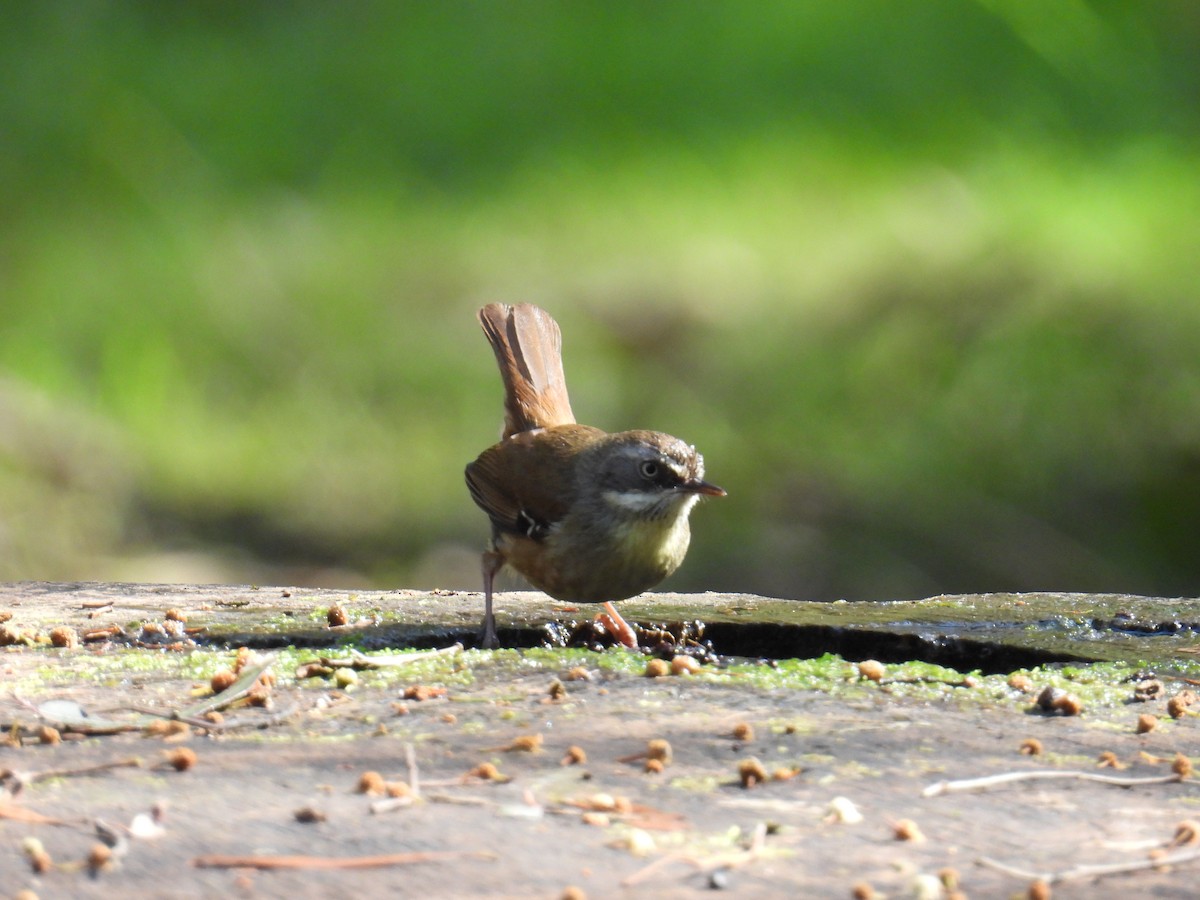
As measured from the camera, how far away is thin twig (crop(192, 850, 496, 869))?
2.17 m

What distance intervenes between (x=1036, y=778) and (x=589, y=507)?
2.34 metres

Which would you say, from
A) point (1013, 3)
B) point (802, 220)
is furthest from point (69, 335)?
point (1013, 3)

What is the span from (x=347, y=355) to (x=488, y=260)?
3.27ft

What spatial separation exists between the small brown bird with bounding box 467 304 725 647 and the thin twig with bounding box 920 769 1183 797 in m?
1.68

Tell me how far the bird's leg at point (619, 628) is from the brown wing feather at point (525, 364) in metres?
1.41

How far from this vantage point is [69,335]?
870 cm

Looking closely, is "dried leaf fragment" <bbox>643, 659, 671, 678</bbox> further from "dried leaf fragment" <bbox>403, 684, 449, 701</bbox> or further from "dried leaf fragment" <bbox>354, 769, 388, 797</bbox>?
"dried leaf fragment" <bbox>354, 769, 388, 797</bbox>

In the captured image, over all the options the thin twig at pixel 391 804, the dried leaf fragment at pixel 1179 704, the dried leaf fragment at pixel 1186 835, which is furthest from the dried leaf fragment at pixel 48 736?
the dried leaf fragment at pixel 1179 704

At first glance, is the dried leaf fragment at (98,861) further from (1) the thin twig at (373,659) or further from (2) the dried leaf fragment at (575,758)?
(1) the thin twig at (373,659)

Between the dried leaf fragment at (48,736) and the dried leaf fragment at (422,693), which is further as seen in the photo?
the dried leaf fragment at (422,693)

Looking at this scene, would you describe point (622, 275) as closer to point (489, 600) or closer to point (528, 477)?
point (528, 477)

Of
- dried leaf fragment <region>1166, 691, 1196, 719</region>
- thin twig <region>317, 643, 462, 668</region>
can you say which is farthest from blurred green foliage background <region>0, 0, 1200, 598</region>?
dried leaf fragment <region>1166, 691, 1196, 719</region>

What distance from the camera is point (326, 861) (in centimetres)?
219

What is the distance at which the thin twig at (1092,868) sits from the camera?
2.16 metres
